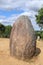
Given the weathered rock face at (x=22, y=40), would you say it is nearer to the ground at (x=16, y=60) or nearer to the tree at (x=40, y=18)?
the ground at (x=16, y=60)

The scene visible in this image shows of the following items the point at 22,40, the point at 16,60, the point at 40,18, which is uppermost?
the point at 40,18

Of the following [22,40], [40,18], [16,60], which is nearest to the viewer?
[16,60]

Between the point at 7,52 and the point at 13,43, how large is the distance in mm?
858

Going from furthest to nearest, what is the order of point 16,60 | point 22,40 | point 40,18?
1. point 40,18
2. point 22,40
3. point 16,60

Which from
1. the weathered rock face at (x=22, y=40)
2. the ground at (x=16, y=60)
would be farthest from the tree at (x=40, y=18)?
the weathered rock face at (x=22, y=40)

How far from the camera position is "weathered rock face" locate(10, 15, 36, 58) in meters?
11.2

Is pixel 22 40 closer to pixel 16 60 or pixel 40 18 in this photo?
pixel 16 60

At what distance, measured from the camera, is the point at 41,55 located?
39.3 feet

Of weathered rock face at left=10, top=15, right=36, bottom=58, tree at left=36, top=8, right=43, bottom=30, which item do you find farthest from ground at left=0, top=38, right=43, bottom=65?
tree at left=36, top=8, right=43, bottom=30

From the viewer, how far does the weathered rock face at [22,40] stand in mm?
11211

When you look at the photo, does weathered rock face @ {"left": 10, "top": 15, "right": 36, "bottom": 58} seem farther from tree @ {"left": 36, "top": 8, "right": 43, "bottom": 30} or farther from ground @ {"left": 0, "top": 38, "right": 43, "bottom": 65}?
tree @ {"left": 36, "top": 8, "right": 43, "bottom": 30}

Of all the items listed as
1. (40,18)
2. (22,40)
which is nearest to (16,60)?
(22,40)

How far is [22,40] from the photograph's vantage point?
36.8ft

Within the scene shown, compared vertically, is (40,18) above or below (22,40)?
above
